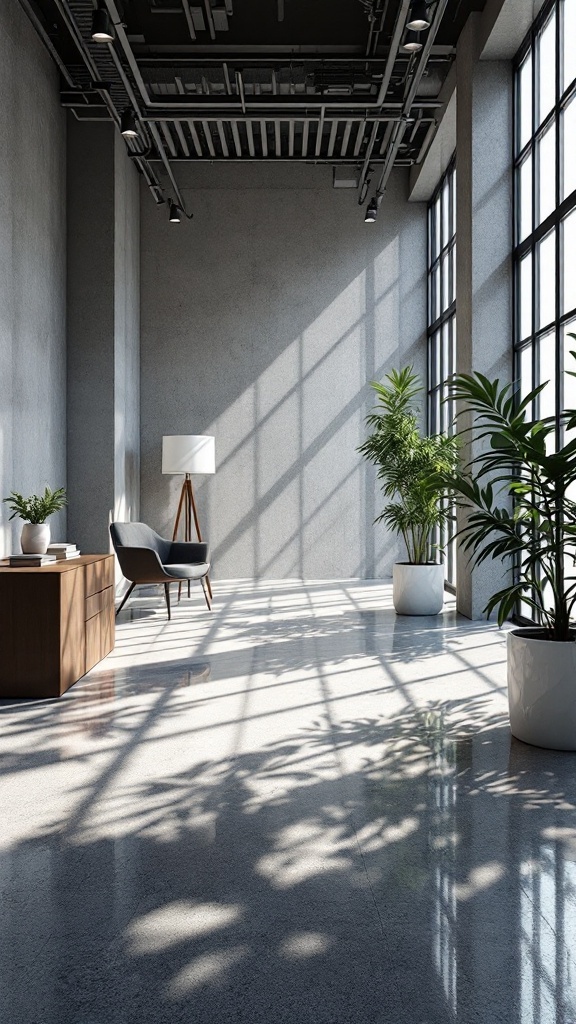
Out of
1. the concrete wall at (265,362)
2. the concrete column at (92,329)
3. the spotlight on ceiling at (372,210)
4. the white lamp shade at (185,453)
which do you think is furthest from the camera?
the concrete wall at (265,362)

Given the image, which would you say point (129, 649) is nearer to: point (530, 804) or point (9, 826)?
point (9, 826)

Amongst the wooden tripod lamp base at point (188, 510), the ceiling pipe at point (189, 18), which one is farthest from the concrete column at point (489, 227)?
the wooden tripod lamp base at point (188, 510)

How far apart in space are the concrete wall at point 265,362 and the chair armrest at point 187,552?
2265mm

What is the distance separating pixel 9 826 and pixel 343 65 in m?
7.56

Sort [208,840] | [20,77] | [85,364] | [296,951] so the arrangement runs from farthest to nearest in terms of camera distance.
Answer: [85,364], [20,77], [208,840], [296,951]

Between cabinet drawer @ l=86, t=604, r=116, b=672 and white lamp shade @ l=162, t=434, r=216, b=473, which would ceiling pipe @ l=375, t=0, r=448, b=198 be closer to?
white lamp shade @ l=162, t=434, r=216, b=473

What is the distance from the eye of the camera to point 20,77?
7211mm

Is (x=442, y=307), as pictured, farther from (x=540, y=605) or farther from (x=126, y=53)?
(x=540, y=605)

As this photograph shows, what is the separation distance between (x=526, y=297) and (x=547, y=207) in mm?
810

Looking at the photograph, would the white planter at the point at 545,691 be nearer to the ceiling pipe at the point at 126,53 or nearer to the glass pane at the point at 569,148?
the glass pane at the point at 569,148

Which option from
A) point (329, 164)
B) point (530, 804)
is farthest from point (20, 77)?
point (530, 804)

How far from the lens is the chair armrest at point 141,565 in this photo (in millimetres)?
7531

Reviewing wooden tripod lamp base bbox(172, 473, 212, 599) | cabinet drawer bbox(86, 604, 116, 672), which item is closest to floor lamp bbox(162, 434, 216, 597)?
wooden tripod lamp base bbox(172, 473, 212, 599)

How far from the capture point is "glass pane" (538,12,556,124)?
21.2 feet
